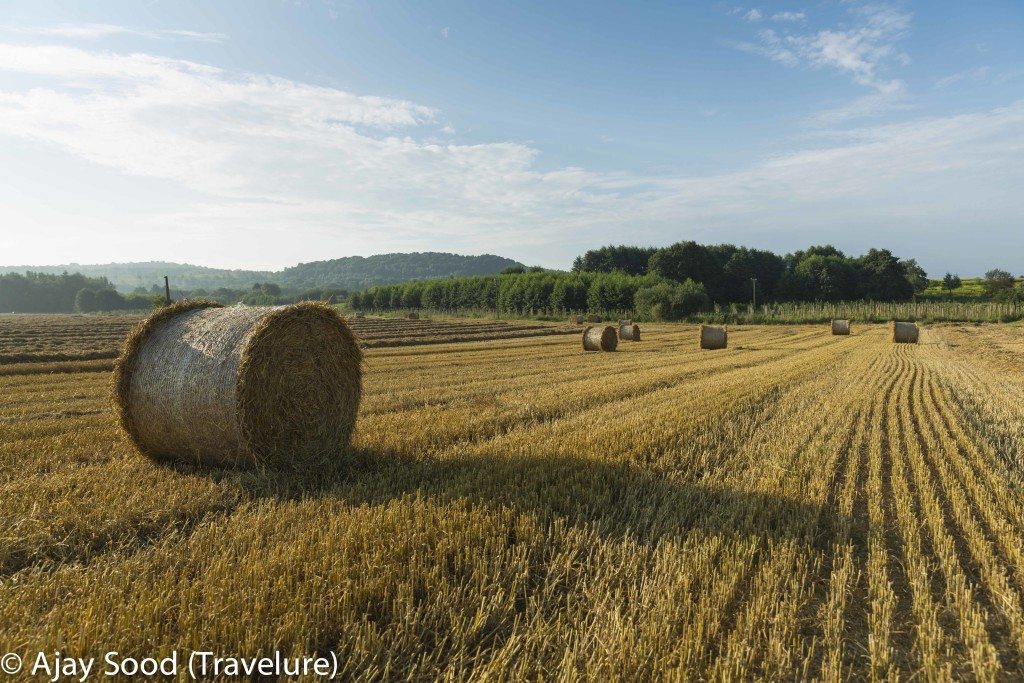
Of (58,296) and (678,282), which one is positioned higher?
(678,282)

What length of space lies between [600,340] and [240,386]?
839 inches

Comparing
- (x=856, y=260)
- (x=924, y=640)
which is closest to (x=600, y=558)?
(x=924, y=640)

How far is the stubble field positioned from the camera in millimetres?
3275

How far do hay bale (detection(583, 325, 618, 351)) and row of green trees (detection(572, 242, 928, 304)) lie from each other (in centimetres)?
6383

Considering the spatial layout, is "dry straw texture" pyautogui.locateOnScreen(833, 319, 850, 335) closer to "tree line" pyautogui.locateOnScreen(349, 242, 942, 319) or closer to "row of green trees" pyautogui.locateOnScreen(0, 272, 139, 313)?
"tree line" pyautogui.locateOnScreen(349, 242, 942, 319)

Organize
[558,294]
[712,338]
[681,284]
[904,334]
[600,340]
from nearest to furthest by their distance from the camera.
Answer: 1. [600,340]
2. [712,338]
3. [904,334]
4. [681,284]
5. [558,294]

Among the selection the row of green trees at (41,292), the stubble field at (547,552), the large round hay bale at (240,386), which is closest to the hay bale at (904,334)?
the stubble field at (547,552)

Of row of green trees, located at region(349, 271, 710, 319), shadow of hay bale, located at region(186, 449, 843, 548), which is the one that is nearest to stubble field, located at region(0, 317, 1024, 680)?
shadow of hay bale, located at region(186, 449, 843, 548)

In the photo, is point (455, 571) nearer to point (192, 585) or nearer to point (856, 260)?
point (192, 585)

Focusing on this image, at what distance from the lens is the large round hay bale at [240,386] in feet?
22.5

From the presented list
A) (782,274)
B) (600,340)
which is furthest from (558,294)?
(600,340)

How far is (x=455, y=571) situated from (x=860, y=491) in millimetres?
4478

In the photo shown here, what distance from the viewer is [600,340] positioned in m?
26.9

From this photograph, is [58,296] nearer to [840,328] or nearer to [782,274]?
[782,274]
